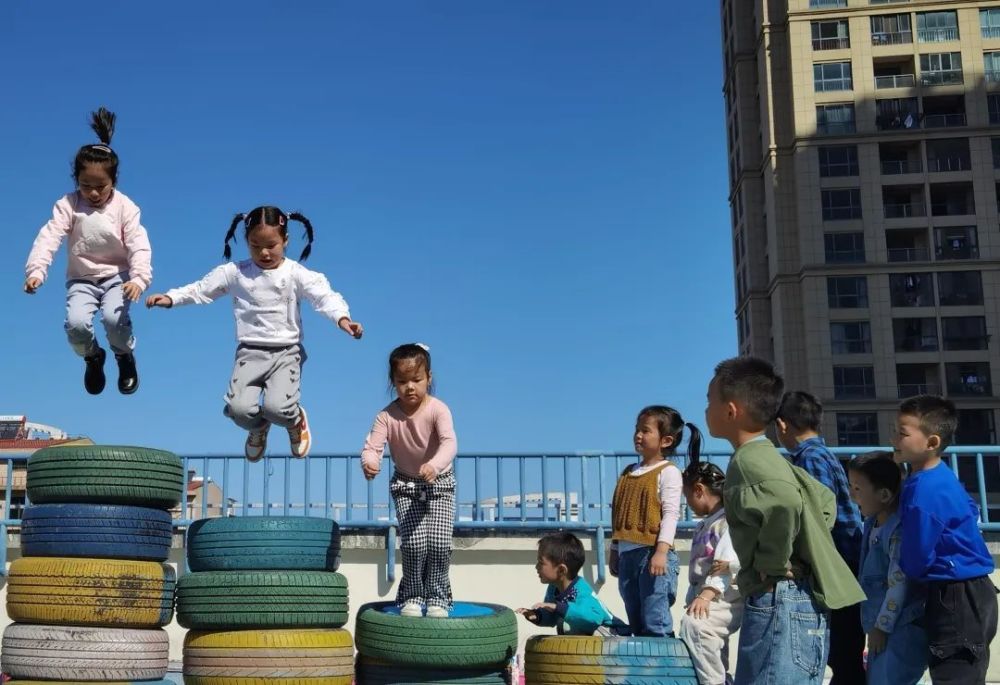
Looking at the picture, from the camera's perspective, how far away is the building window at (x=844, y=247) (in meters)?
56.9

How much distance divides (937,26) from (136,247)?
60.9 meters

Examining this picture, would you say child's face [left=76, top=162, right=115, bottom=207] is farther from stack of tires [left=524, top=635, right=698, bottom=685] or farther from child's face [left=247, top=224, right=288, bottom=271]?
stack of tires [left=524, top=635, right=698, bottom=685]

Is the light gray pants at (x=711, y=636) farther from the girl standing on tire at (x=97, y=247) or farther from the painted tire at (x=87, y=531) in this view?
the girl standing on tire at (x=97, y=247)

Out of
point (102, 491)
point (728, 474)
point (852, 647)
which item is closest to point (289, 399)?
point (102, 491)

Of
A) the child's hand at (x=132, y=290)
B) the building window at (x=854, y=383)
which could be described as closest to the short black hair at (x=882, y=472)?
the child's hand at (x=132, y=290)

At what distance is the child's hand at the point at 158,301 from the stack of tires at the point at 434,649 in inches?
94.8

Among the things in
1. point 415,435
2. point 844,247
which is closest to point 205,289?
point 415,435

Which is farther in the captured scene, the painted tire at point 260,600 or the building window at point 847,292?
the building window at point 847,292

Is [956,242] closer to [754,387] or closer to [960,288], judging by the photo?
[960,288]

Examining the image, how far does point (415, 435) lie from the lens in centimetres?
578

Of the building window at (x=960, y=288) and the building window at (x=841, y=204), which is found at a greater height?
the building window at (x=841, y=204)

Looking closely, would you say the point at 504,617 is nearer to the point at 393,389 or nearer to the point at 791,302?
the point at 393,389

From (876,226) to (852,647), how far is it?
5555cm

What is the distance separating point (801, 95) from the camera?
58469 mm
